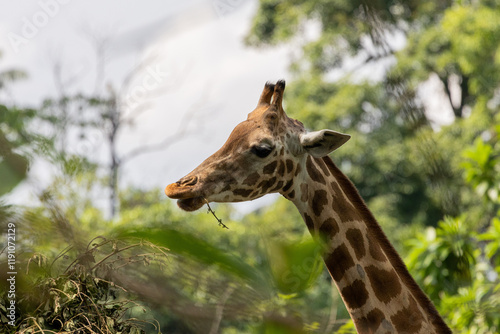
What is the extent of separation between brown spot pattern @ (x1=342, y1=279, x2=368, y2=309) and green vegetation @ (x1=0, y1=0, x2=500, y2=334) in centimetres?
10

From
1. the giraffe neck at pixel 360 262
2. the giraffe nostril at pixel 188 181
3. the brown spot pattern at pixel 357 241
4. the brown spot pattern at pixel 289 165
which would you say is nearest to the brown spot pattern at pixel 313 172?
the giraffe neck at pixel 360 262

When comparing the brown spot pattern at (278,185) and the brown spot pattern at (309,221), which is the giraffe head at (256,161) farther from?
the brown spot pattern at (309,221)

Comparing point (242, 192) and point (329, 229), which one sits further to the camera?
point (329, 229)

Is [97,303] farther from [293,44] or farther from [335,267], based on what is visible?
[293,44]

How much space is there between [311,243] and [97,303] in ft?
2.96

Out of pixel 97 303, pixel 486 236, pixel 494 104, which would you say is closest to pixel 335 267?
pixel 97 303

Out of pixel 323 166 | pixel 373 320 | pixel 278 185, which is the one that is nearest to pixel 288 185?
pixel 278 185

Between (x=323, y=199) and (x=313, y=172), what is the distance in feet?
0.42

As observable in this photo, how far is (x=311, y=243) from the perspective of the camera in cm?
124

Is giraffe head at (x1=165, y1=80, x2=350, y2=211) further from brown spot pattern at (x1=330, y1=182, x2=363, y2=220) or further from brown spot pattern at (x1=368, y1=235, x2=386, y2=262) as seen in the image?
brown spot pattern at (x1=368, y1=235, x2=386, y2=262)

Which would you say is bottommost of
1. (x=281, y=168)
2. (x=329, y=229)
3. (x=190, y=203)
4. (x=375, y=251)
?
(x=375, y=251)

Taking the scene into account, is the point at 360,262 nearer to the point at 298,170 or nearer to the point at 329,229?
the point at 329,229

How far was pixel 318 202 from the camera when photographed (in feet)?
9.17

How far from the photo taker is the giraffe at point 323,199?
260cm
